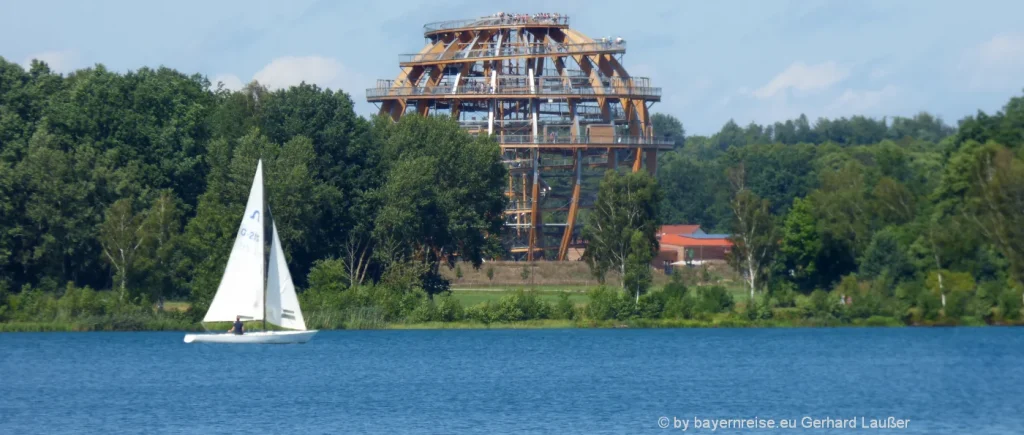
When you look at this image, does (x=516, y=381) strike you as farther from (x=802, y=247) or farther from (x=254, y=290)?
(x=802, y=247)

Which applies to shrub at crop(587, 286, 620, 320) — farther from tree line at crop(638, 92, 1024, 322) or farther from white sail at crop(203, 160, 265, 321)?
white sail at crop(203, 160, 265, 321)

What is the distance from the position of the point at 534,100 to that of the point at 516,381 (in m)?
60.6

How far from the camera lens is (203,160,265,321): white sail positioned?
55.2 m

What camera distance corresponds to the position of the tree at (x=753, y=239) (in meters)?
73.6

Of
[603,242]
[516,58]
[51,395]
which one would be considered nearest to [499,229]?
[603,242]

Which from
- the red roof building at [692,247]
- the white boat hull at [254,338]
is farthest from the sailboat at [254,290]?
the red roof building at [692,247]

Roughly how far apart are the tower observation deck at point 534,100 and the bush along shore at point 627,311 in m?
36.0

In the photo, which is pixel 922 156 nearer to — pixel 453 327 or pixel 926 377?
pixel 453 327

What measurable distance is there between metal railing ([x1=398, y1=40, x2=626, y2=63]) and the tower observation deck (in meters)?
0.07

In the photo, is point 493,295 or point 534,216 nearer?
point 493,295

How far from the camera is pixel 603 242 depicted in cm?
7612

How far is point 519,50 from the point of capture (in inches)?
4161

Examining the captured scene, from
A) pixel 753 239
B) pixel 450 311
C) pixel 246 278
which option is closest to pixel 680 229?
pixel 753 239

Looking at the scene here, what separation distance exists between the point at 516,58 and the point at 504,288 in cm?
2050
